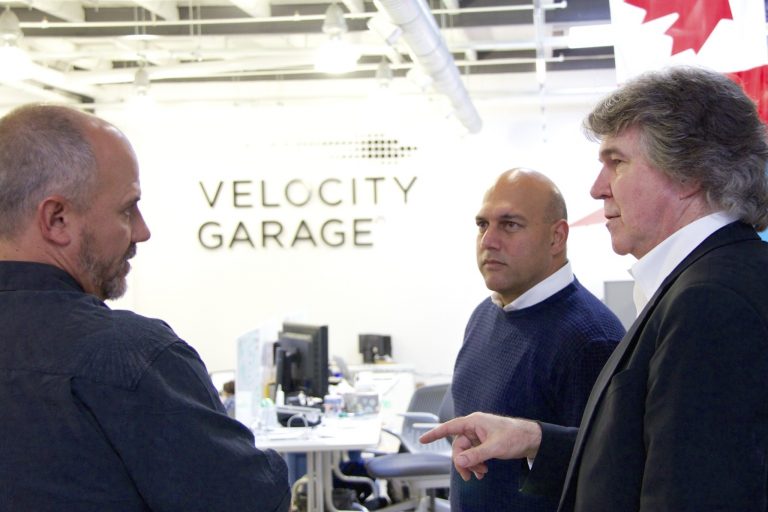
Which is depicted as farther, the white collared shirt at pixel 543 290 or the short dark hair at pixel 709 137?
the white collared shirt at pixel 543 290

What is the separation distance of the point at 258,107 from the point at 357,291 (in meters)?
2.45

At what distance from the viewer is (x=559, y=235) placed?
8.66 feet

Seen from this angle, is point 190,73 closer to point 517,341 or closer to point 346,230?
point 346,230

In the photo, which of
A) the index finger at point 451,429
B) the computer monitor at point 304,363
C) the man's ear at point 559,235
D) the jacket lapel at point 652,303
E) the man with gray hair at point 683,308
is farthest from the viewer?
the computer monitor at point 304,363

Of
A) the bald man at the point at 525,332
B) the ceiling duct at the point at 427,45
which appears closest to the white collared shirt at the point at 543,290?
the bald man at the point at 525,332

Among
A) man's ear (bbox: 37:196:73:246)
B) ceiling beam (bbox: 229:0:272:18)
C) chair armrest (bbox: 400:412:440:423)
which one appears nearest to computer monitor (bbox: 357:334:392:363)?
chair armrest (bbox: 400:412:440:423)

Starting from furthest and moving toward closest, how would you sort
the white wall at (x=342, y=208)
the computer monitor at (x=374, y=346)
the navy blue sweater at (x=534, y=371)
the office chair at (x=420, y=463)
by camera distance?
the white wall at (x=342, y=208) → the computer monitor at (x=374, y=346) → the office chair at (x=420, y=463) → the navy blue sweater at (x=534, y=371)

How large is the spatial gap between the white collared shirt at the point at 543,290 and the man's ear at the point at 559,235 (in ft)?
0.41

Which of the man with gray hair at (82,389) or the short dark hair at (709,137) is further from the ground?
the short dark hair at (709,137)

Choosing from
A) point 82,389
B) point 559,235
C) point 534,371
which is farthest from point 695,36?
point 82,389

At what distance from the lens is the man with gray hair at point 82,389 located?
3.94ft

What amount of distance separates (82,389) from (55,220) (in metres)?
0.27

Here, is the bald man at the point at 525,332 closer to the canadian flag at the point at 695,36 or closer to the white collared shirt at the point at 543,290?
the white collared shirt at the point at 543,290

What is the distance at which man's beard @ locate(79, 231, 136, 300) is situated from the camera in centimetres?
133
